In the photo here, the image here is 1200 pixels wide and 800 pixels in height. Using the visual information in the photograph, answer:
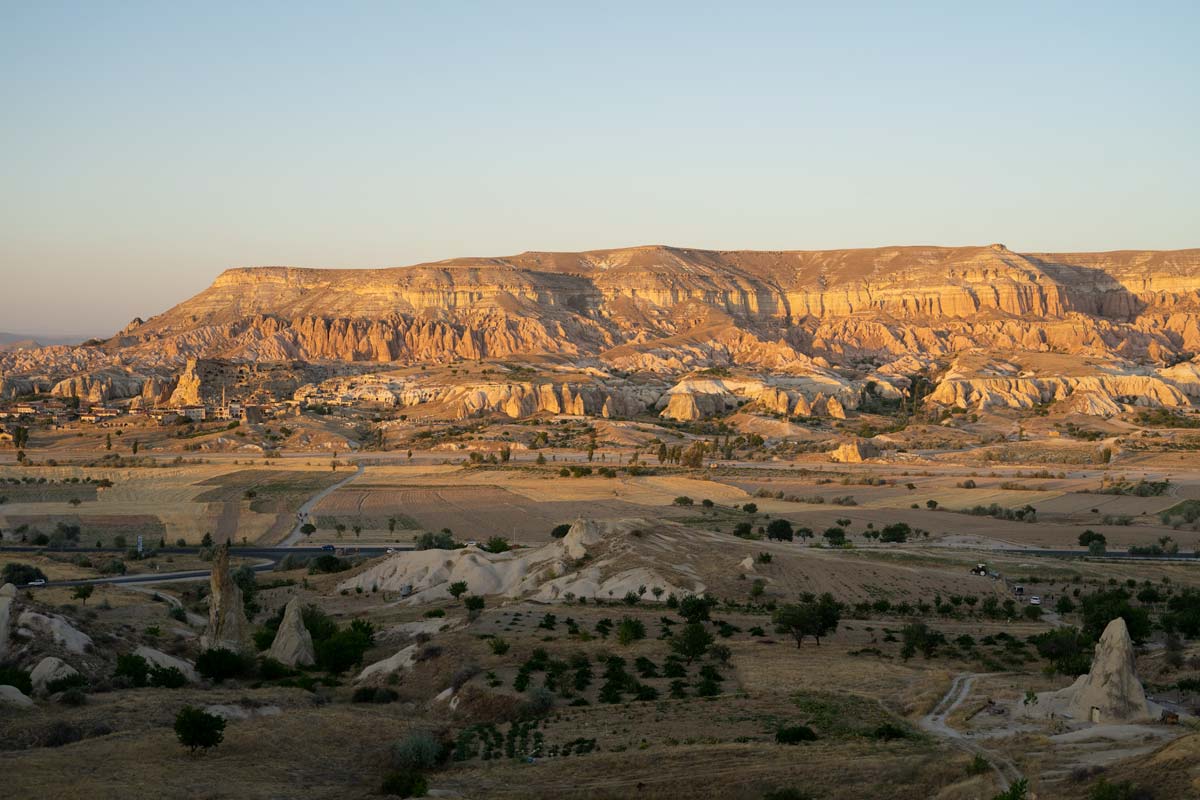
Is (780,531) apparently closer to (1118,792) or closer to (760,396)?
(1118,792)

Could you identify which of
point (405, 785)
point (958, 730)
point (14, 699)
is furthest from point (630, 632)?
point (14, 699)

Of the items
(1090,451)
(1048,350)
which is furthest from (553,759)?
(1048,350)

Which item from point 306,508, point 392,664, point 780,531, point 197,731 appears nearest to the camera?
point 197,731

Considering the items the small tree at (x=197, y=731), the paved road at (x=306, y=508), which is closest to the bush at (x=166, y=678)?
the small tree at (x=197, y=731)

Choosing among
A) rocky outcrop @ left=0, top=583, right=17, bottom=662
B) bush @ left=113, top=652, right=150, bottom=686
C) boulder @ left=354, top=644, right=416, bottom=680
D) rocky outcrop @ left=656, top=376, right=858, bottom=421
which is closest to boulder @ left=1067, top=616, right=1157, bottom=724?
boulder @ left=354, top=644, right=416, bottom=680

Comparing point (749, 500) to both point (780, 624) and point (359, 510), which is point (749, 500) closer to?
point (359, 510)
